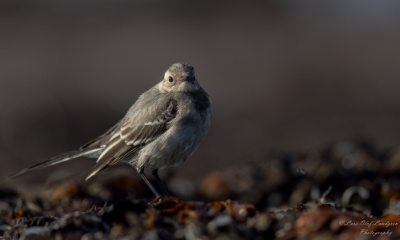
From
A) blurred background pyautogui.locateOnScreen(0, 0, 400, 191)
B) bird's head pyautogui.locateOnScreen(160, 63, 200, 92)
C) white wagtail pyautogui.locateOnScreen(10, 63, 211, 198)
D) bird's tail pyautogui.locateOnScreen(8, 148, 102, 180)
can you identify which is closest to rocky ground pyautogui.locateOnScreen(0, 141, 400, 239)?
bird's tail pyautogui.locateOnScreen(8, 148, 102, 180)

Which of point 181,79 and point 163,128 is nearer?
point 163,128

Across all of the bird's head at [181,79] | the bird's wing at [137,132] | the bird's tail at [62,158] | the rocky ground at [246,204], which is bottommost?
the rocky ground at [246,204]

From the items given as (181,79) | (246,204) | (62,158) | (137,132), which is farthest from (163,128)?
(246,204)

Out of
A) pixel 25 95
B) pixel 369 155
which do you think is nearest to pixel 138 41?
pixel 25 95

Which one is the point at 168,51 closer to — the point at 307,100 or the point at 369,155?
the point at 307,100

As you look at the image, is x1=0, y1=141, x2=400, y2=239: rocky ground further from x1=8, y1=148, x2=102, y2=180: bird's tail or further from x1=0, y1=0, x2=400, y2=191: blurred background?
x1=0, y1=0, x2=400, y2=191: blurred background

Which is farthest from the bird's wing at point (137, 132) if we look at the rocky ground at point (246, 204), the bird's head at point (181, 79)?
the rocky ground at point (246, 204)

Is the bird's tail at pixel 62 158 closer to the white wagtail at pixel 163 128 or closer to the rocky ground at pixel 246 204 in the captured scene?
the white wagtail at pixel 163 128

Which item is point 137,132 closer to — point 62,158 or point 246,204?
→ point 62,158
